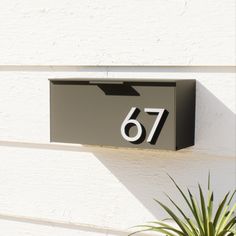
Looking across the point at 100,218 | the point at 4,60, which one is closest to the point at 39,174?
the point at 100,218

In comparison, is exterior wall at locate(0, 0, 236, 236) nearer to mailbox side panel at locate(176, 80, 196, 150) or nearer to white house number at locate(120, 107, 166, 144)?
mailbox side panel at locate(176, 80, 196, 150)

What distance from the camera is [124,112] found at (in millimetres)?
2266

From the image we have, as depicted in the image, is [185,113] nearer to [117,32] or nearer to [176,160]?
[176,160]

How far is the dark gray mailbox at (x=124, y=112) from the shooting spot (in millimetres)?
2188

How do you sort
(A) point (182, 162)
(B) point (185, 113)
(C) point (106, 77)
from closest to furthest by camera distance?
(B) point (185, 113) < (A) point (182, 162) < (C) point (106, 77)

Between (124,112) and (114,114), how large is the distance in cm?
5

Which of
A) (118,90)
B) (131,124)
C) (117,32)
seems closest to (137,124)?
(131,124)

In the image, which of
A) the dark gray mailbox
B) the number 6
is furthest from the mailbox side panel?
the number 6

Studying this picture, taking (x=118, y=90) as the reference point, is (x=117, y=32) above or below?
above

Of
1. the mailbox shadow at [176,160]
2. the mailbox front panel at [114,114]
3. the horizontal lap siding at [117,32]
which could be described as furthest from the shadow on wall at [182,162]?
the mailbox front panel at [114,114]

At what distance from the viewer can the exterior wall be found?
242 cm

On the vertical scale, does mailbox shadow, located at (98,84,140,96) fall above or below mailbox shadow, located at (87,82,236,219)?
above

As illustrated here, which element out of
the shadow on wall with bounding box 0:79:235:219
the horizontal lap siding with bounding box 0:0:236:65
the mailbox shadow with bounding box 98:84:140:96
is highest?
the horizontal lap siding with bounding box 0:0:236:65

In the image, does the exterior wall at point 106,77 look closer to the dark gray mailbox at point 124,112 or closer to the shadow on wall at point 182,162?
the shadow on wall at point 182,162
